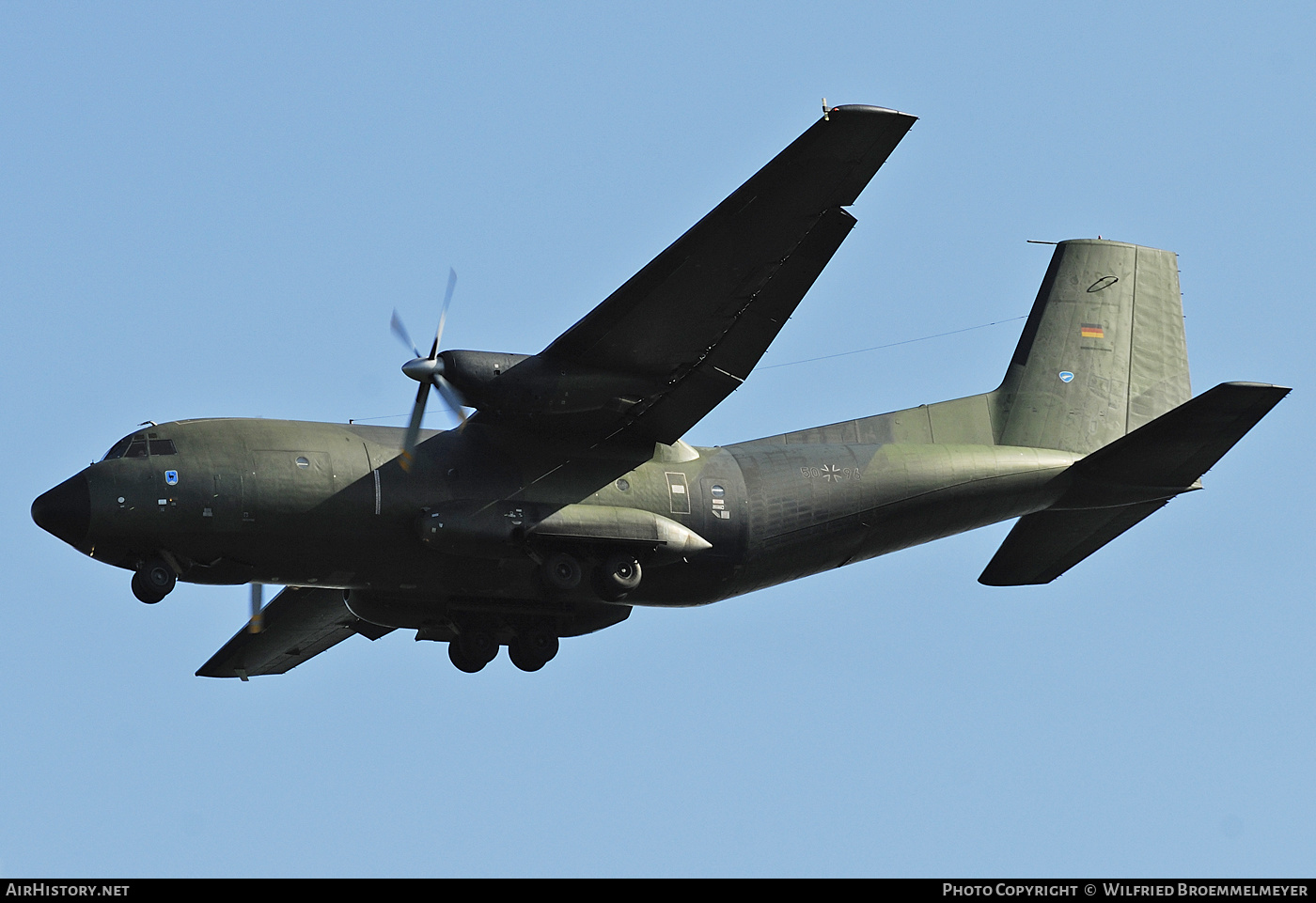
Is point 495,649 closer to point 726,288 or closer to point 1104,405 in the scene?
point 726,288

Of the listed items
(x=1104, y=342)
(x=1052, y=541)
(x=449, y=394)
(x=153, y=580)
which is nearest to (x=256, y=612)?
(x=153, y=580)

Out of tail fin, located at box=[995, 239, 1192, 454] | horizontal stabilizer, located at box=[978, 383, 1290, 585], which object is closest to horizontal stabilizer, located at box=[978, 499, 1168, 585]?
horizontal stabilizer, located at box=[978, 383, 1290, 585]

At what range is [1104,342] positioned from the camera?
2653cm

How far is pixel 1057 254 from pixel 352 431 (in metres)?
11.9

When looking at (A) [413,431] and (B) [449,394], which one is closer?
(B) [449,394]

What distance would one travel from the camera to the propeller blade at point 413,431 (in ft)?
68.5

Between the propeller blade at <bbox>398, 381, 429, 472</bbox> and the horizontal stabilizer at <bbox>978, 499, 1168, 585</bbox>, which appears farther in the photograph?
the horizontal stabilizer at <bbox>978, 499, 1168, 585</bbox>

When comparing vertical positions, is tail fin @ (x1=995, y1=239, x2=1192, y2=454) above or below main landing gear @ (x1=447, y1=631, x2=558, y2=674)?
above

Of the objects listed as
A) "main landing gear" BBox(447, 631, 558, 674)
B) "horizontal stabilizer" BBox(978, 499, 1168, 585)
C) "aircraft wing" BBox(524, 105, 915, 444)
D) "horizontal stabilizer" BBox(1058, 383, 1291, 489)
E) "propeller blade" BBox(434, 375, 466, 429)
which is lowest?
"main landing gear" BBox(447, 631, 558, 674)

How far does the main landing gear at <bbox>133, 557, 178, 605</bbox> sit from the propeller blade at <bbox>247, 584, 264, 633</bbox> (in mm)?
2835

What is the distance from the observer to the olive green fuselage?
66.3 feet

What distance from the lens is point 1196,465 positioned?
2373 centimetres

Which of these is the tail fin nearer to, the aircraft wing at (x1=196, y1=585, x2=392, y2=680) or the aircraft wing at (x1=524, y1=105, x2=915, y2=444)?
the aircraft wing at (x1=524, y1=105, x2=915, y2=444)

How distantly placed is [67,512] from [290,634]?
6.58 metres
